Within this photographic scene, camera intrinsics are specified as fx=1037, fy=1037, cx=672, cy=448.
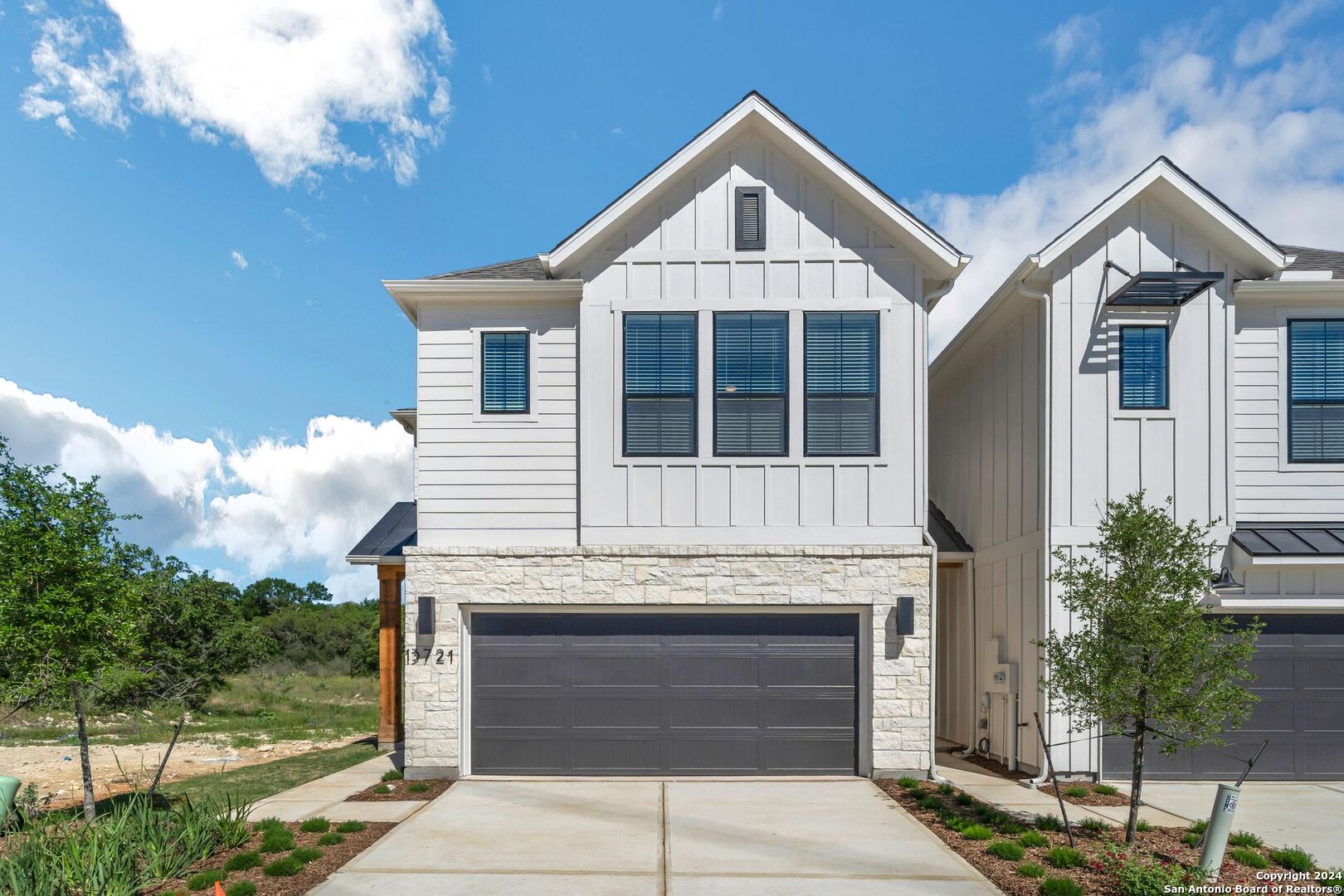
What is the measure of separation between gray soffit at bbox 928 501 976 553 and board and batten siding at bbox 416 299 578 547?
217 inches

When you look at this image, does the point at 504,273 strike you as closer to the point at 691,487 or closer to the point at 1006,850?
the point at 691,487

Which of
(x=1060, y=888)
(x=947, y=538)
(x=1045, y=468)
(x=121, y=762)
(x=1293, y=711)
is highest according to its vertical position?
(x=1045, y=468)

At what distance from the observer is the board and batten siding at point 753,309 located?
479 inches

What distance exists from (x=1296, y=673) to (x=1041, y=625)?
3075 mm

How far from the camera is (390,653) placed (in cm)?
1484

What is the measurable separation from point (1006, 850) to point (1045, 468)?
16.4ft

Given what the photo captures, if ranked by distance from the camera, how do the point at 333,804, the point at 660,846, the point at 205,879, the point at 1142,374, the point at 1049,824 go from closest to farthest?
the point at 205,879
the point at 660,846
the point at 1049,824
the point at 333,804
the point at 1142,374

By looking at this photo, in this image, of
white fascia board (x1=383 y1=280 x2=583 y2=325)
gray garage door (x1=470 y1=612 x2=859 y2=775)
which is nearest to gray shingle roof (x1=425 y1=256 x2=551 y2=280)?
white fascia board (x1=383 y1=280 x2=583 y2=325)

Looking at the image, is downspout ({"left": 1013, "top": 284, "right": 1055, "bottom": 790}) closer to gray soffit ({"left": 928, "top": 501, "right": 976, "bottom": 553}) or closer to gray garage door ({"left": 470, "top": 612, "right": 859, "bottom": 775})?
gray garage door ({"left": 470, "top": 612, "right": 859, "bottom": 775})

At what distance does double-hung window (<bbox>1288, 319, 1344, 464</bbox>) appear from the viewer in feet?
40.6

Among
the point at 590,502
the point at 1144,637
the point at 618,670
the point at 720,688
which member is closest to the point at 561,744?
the point at 618,670

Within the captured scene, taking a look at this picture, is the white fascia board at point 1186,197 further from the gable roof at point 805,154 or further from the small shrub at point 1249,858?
the small shrub at point 1249,858

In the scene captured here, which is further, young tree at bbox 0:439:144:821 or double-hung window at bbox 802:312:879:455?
double-hung window at bbox 802:312:879:455

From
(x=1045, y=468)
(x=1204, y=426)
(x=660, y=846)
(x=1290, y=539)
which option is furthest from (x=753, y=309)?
(x=1290, y=539)
